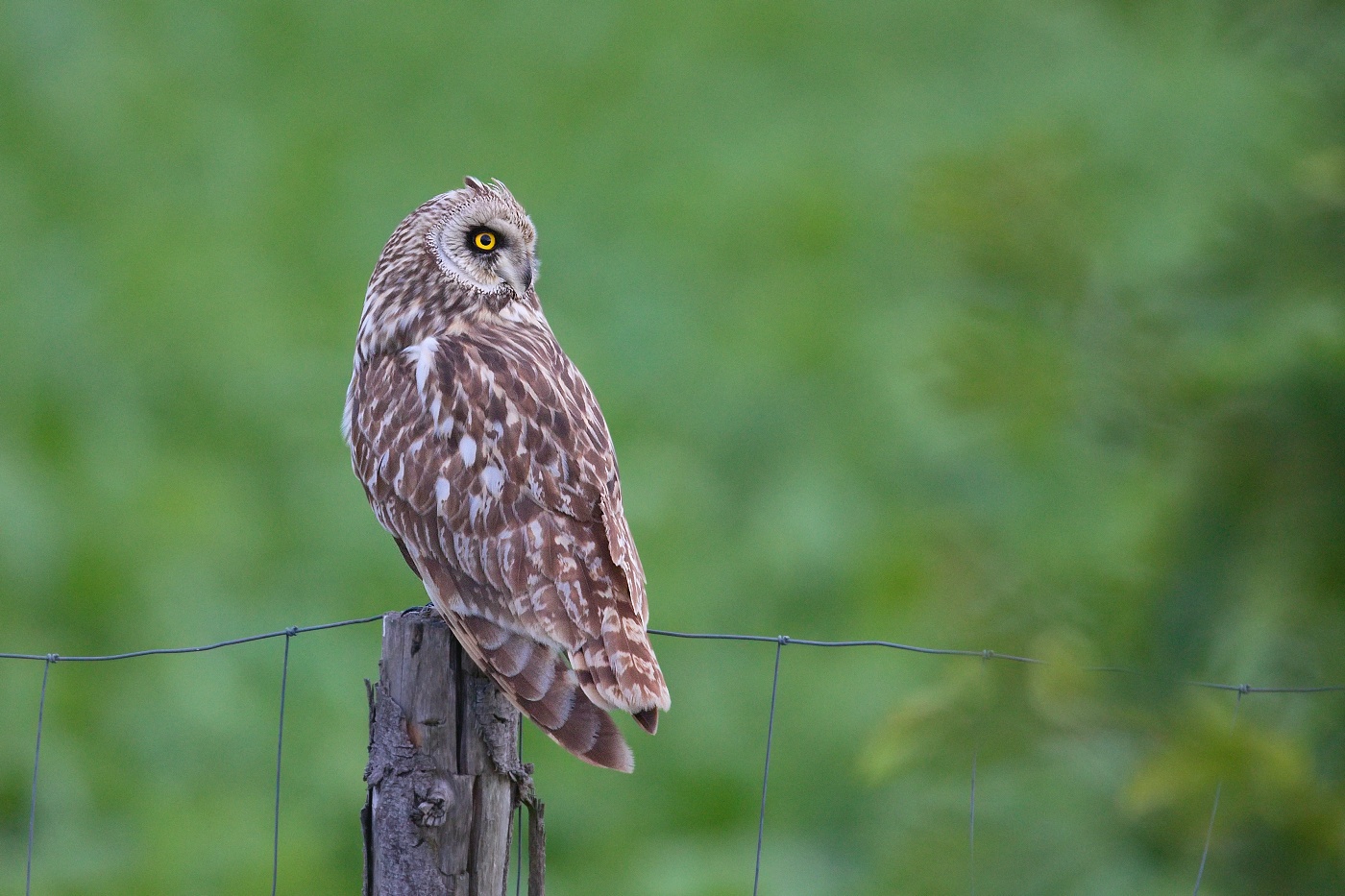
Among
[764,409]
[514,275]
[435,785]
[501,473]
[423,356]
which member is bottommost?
[435,785]

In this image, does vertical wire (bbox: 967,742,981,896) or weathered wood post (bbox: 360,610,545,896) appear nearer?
vertical wire (bbox: 967,742,981,896)

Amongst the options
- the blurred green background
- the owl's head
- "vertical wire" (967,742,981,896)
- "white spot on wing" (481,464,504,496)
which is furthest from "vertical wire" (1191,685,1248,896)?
the owl's head

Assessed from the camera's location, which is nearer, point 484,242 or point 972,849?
point 972,849

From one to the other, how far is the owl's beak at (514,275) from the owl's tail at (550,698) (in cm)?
112

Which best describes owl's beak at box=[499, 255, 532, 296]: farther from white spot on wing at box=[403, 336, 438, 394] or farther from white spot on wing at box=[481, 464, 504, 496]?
white spot on wing at box=[481, 464, 504, 496]

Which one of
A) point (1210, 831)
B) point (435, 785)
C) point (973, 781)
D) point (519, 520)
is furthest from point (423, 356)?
point (1210, 831)

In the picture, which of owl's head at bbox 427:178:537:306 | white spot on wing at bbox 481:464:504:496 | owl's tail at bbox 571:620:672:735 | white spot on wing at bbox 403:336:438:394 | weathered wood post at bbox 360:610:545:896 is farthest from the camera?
owl's head at bbox 427:178:537:306

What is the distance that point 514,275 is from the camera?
360 cm

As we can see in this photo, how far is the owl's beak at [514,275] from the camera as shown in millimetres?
3596

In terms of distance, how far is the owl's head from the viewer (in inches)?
140

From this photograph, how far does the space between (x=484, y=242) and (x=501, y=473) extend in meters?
0.74

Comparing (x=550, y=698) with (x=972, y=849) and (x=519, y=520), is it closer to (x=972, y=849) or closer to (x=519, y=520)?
(x=519, y=520)

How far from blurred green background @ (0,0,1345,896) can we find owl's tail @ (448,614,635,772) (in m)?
0.60

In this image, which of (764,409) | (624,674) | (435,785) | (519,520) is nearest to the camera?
(435,785)
